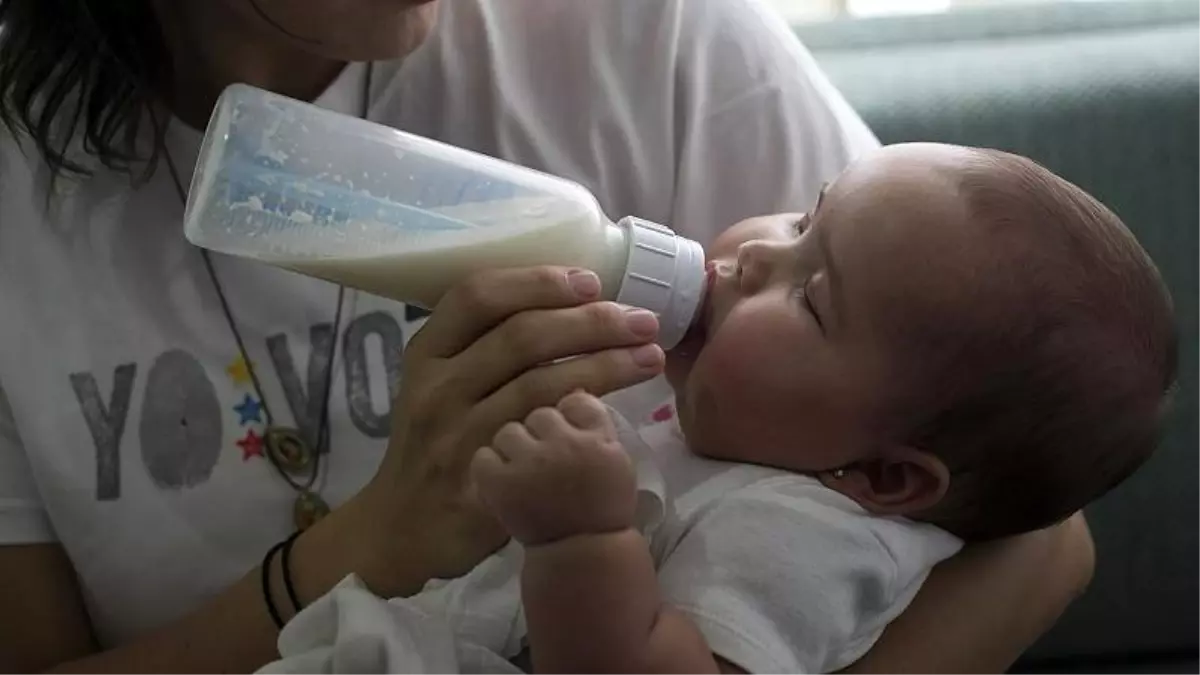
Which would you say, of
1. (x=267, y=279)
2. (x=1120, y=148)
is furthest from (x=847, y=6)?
(x=267, y=279)

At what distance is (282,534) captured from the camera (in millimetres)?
1031

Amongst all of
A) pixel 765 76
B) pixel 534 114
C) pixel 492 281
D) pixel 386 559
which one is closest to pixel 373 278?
pixel 492 281

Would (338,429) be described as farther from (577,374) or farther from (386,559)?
(577,374)

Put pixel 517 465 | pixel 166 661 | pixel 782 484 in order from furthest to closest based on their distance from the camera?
pixel 166 661 < pixel 782 484 < pixel 517 465

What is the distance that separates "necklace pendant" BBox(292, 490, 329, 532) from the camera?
39.9 inches

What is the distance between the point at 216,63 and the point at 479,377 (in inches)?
15.5

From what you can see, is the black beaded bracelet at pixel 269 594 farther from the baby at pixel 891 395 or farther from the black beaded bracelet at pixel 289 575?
the baby at pixel 891 395

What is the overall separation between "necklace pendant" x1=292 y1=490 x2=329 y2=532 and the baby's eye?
389mm

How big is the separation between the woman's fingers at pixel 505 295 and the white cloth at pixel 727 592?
148mm

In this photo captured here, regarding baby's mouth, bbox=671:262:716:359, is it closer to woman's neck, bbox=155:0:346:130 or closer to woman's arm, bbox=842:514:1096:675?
woman's arm, bbox=842:514:1096:675

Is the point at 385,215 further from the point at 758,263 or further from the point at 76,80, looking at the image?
the point at 76,80

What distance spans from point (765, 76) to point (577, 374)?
38 centimetres

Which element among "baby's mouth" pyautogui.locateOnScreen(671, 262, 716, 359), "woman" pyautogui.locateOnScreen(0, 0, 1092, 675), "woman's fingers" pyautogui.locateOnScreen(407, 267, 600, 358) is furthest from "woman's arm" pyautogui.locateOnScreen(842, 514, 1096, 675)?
"woman's fingers" pyautogui.locateOnScreen(407, 267, 600, 358)

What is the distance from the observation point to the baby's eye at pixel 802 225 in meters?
0.93
